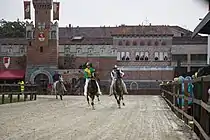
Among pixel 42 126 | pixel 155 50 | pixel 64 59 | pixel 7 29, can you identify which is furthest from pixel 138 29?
pixel 42 126

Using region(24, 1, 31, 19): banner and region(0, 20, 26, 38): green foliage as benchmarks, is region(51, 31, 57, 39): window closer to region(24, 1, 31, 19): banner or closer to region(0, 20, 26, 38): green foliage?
region(24, 1, 31, 19): banner

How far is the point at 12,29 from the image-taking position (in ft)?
378

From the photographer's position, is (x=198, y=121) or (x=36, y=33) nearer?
(x=198, y=121)

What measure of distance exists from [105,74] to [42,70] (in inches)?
475

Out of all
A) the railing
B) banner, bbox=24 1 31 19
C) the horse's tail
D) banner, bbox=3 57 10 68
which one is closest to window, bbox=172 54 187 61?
banner, bbox=24 1 31 19

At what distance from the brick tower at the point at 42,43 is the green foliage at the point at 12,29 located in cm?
2782

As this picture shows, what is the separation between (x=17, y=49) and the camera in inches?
3501

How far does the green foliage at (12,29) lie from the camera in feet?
370

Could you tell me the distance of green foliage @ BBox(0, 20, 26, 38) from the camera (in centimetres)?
11288

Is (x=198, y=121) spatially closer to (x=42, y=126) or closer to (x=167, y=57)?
(x=42, y=126)

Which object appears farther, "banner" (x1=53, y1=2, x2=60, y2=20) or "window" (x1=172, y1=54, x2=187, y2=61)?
"window" (x1=172, y1=54, x2=187, y2=61)

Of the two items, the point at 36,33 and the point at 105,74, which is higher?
the point at 36,33

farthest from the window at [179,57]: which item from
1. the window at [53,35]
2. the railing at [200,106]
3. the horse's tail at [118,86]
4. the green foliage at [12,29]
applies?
the railing at [200,106]

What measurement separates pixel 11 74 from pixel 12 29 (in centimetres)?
3117
